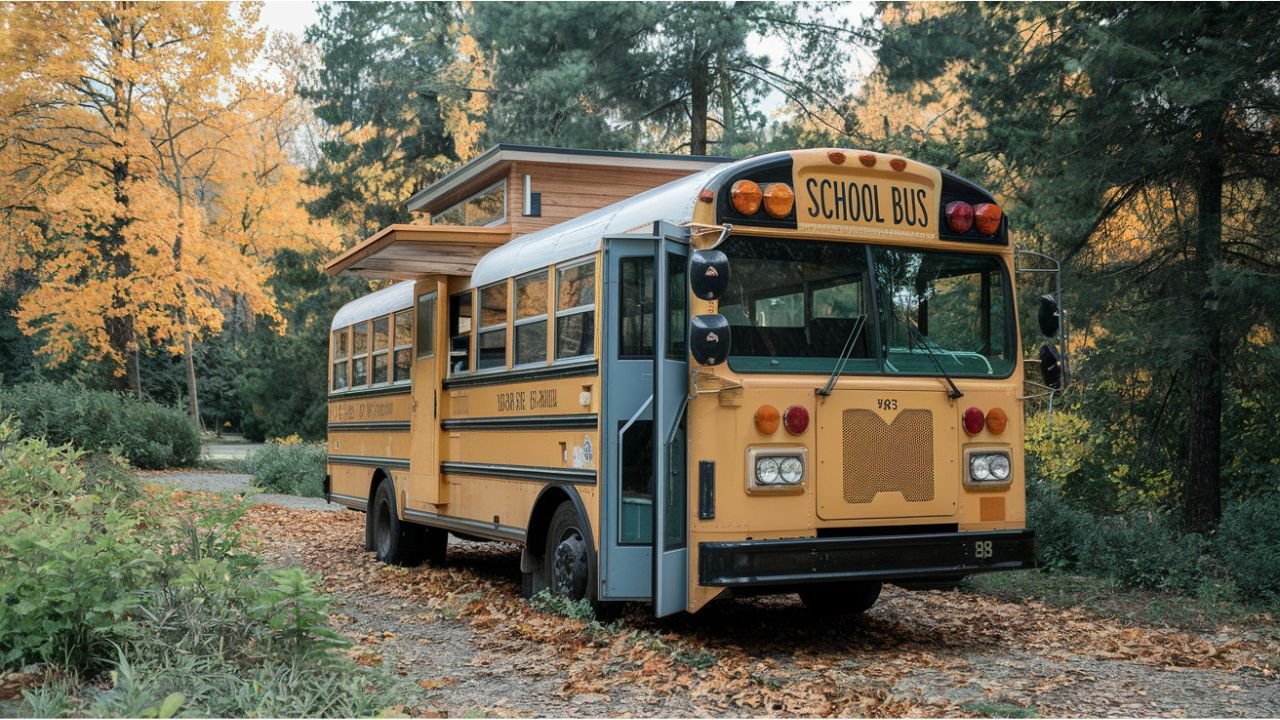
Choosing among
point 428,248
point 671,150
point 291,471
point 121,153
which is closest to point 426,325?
point 428,248

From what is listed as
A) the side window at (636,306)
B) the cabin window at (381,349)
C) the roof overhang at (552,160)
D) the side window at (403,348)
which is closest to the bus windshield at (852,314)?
the side window at (636,306)

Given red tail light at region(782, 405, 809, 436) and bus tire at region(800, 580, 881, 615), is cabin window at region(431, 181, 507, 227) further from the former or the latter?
red tail light at region(782, 405, 809, 436)

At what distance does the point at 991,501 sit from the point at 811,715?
96.7 inches

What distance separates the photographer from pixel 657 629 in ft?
26.9

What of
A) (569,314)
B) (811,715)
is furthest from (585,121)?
(811,715)

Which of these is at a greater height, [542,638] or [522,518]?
[522,518]

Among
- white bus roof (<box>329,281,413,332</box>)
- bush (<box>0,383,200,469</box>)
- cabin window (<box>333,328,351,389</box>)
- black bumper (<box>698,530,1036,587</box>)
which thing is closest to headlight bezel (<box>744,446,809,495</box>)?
black bumper (<box>698,530,1036,587</box>)

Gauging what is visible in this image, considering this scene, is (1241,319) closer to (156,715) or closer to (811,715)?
(811,715)

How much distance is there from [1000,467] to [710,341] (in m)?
2.22

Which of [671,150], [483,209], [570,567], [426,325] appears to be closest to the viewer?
[570,567]

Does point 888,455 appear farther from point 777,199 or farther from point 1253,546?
point 1253,546

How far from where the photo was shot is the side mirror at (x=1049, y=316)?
320 inches

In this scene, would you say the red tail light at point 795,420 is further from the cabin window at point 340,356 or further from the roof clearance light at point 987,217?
the cabin window at point 340,356

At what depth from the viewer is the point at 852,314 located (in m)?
7.68
